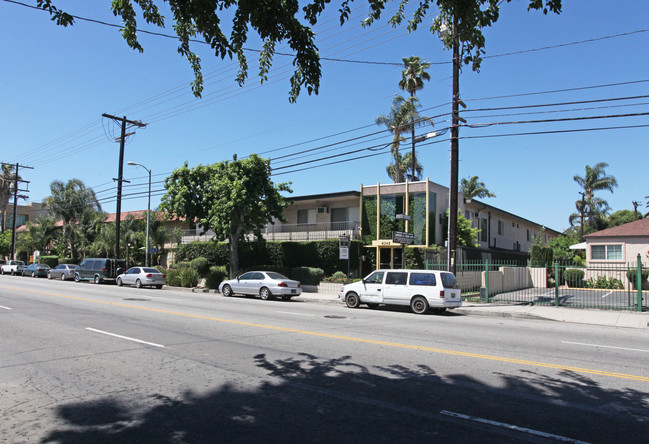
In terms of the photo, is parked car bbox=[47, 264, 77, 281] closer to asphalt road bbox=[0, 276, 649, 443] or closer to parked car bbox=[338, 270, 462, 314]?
asphalt road bbox=[0, 276, 649, 443]

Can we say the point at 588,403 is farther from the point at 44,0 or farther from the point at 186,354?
the point at 44,0

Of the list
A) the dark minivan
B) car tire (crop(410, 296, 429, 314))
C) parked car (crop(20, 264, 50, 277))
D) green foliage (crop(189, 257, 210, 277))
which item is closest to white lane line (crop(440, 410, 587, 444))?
car tire (crop(410, 296, 429, 314))

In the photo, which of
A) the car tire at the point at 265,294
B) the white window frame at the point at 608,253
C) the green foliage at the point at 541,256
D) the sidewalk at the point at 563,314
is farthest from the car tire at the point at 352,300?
the white window frame at the point at 608,253

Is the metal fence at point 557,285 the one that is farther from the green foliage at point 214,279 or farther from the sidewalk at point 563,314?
the green foliage at point 214,279

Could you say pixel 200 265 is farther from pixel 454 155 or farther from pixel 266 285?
pixel 454 155

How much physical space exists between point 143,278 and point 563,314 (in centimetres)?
2338

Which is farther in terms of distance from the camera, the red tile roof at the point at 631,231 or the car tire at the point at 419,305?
the red tile roof at the point at 631,231

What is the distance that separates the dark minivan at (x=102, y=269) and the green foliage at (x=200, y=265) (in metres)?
5.17

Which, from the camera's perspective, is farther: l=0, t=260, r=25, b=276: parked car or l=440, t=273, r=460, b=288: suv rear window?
l=0, t=260, r=25, b=276: parked car

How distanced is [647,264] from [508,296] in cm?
1286

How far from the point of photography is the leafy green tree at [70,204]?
4684 centimetres

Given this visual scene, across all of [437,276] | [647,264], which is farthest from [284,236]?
[647,264]

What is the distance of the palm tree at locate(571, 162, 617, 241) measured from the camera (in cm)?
5288

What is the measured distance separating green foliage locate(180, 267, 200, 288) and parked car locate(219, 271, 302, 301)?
24.3 feet
